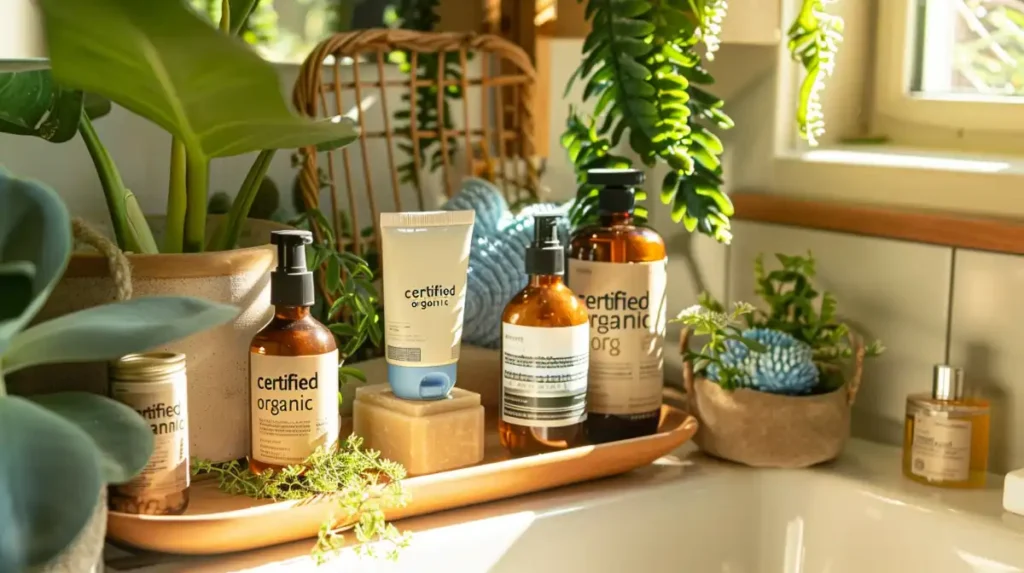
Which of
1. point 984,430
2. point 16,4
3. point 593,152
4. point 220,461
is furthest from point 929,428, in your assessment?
point 16,4

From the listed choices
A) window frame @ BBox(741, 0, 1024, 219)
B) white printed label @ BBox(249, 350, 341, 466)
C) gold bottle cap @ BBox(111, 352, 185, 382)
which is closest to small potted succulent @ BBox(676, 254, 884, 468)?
window frame @ BBox(741, 0, 1024, 219)

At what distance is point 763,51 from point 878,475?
41 centimetres

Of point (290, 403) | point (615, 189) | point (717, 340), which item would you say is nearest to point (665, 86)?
point (615, 189)

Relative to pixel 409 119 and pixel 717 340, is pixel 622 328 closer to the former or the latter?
pixel 717 340

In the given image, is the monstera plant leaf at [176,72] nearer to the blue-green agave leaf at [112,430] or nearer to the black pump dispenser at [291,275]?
the black pump dispenser at [291,275]

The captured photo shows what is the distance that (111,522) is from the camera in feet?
2.29

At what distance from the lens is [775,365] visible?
36.3 inches

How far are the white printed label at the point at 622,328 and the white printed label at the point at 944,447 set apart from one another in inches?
8.6

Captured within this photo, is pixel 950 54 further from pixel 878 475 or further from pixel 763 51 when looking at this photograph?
pixel 878 475

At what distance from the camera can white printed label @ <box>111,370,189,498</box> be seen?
70 centimetres

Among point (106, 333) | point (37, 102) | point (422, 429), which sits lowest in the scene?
point (422, 429)

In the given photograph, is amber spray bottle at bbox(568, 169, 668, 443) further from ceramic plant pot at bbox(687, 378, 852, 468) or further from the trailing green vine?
the trailing green vine

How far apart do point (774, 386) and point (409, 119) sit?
1.60 feet

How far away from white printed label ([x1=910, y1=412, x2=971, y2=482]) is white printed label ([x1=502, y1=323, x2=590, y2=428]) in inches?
10.9
